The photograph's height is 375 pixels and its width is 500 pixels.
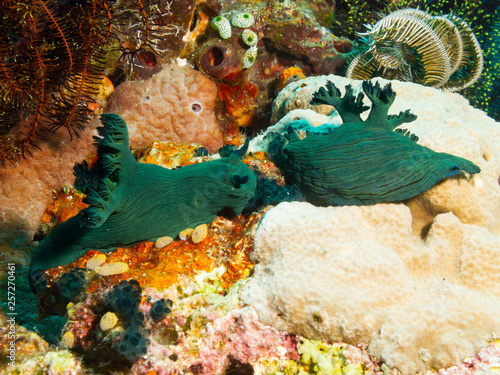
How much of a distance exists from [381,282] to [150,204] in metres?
2.14

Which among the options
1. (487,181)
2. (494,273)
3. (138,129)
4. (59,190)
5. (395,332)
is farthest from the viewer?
(138,129)

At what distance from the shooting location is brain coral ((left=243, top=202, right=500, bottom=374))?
2070 millimetres

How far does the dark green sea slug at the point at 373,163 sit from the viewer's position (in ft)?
8.71

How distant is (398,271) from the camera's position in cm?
236

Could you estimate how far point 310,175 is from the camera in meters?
2.91

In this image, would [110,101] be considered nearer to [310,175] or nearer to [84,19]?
[84,19]

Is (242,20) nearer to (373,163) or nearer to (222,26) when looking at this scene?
(222,26)

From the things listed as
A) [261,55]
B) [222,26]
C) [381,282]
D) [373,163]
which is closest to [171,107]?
[222,26]

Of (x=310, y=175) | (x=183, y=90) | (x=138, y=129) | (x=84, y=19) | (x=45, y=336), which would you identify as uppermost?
(x=84, y=19)

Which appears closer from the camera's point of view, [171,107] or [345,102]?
[345,102]

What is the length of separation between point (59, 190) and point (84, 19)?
223 cm

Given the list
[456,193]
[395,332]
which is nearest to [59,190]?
[395,332]

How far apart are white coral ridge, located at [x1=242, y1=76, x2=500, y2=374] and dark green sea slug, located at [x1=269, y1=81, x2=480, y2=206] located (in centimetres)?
15

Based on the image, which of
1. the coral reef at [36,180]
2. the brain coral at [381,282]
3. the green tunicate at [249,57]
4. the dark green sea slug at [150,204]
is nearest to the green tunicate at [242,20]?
the green tunicate at [249,57]
